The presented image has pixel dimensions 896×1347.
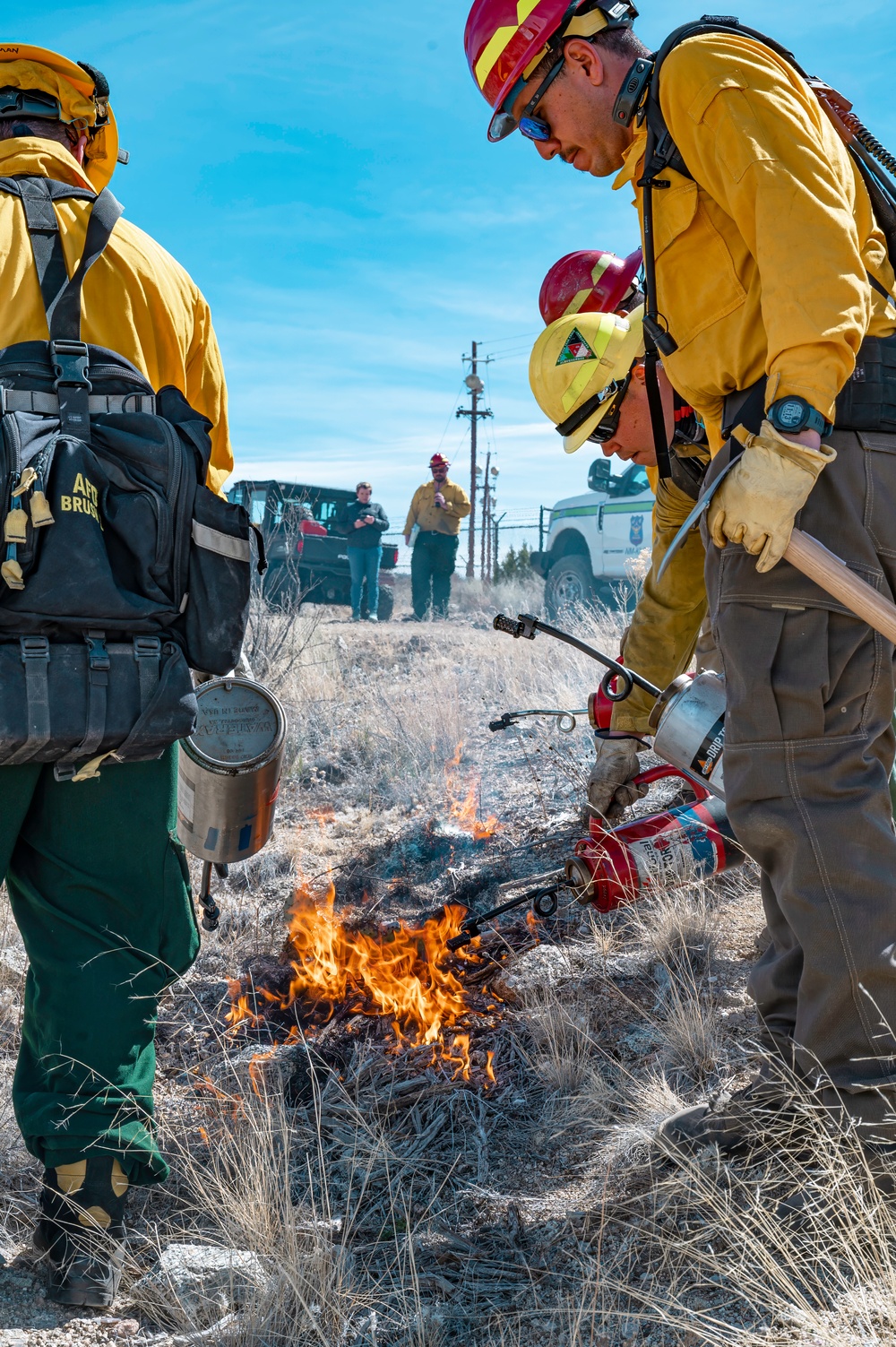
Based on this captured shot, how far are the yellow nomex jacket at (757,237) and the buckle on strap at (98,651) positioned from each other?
1271 mm

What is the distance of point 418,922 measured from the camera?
3.76m

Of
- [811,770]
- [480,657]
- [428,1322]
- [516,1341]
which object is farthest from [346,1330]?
[480,657]

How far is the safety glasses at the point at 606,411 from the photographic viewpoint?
10.0 feet

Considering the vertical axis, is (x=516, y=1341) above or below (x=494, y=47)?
below

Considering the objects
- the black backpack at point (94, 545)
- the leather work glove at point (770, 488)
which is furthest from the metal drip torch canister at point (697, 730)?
the black backpack at point (94, 545)

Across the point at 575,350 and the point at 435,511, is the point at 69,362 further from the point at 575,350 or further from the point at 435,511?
the point at 435,511

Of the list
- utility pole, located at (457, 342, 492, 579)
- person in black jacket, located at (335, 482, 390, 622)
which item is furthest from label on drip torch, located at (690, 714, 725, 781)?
utility pole, located at (457, 342, 492, 579)

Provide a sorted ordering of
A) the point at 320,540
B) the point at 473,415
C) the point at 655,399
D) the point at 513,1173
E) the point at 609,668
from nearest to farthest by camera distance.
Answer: the point at 513,1173
the point at 655,399
the point at 609,668
the point at 320,540
the point at 473,415

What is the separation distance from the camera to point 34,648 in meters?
1.94

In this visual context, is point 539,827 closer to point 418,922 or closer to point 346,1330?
point 418,922

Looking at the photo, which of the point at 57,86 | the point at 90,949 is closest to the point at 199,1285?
the point at 90,949

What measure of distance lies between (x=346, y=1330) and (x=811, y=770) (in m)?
1.30

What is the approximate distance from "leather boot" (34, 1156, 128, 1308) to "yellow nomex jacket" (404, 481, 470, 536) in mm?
12751

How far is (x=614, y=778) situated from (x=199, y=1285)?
1.88m
